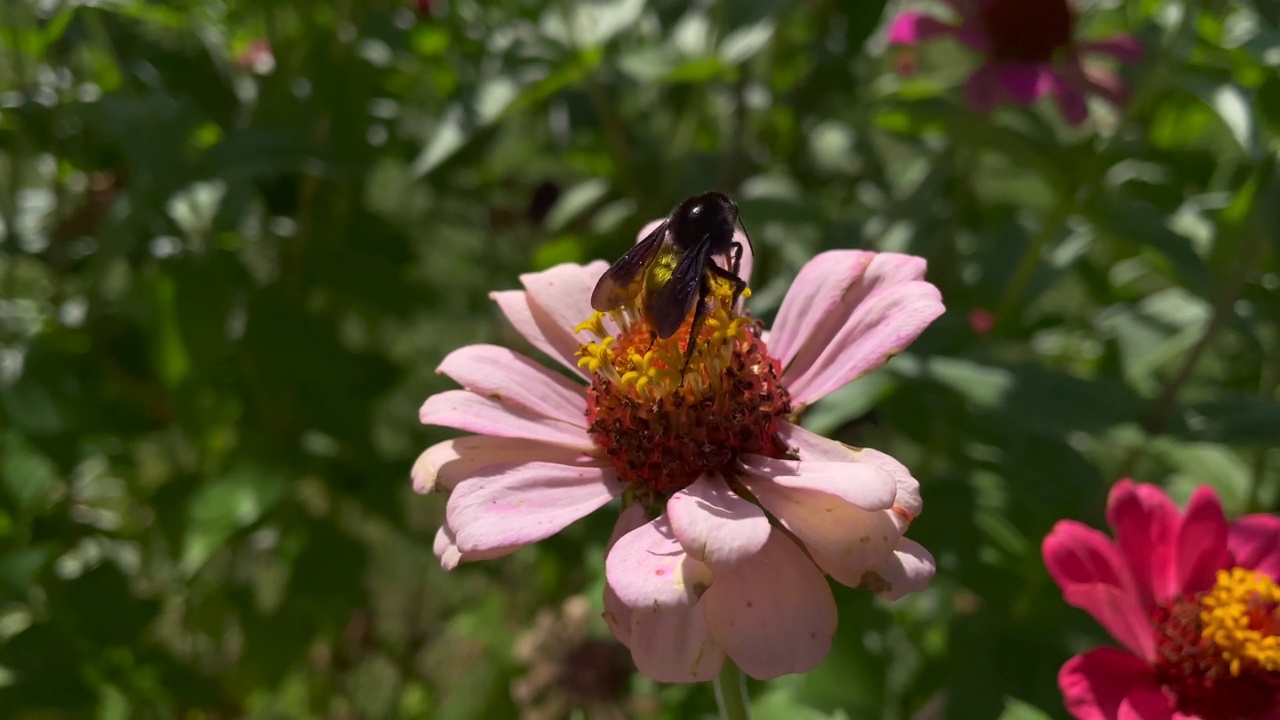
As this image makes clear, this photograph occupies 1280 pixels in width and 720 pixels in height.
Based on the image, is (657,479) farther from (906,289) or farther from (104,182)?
(104,182)

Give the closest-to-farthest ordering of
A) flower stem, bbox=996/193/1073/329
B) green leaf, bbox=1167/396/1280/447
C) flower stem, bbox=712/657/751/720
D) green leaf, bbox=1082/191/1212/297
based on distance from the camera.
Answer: flower stem, bbox=712/657/751/720 → green leaf, bbox=1167/396/1280/447 → green leaf, bbox=1082/191/1212/297 → flower stem, bbox=996/193/1073/329

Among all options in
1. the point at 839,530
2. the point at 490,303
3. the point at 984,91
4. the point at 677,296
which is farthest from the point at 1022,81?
the point at 490,303

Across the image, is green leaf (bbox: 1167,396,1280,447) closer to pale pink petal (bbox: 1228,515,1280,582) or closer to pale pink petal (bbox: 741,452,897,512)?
pale pink petal (bbox: 1228,515,1280,582)

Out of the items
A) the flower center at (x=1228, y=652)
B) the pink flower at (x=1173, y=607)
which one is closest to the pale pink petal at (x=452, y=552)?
the pink flower at (x=1173, y=607)

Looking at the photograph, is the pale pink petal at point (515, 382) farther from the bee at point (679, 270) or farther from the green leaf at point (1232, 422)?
the green leaf at point (1232, 422)

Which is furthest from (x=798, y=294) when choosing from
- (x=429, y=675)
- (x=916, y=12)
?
(x=429, y=675)

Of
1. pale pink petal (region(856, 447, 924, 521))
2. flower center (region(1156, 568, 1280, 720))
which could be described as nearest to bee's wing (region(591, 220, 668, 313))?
pale pink petal (region(856, 447, 924, 521))

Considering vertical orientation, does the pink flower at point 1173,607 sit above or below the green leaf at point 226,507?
above

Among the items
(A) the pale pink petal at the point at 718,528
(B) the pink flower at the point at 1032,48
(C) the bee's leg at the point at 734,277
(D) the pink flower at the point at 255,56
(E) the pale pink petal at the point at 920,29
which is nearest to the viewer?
(A) the pale pink petal at the point at 718,528

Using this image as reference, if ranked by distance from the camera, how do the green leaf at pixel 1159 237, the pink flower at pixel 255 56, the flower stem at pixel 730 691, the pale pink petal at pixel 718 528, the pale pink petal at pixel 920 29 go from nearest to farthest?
the pale pink petal at pixel 718 528 < the flower stem at pixel 730 691 < the green leaf at pixel 1159 237 < the pale pink petal at pixel 920 29 < the pink flower at pixel 255 56
